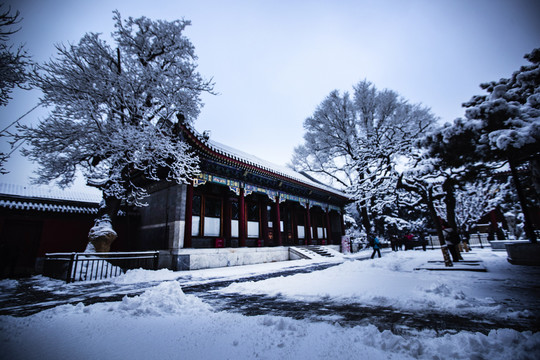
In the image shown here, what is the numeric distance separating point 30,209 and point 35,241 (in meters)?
1.59

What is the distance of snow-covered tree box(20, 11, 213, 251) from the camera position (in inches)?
306

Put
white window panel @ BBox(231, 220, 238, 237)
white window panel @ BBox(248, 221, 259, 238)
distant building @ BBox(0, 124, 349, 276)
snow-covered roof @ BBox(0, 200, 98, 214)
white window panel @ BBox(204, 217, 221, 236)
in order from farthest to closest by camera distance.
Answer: white window panel @ BBox(248, 221, 259, 238), white window panel @ BBox(231, 220, 238, 237), white window panel @ BBox(204, 217, 221, 236), snow-covered roof @ BBox(0, 200, 98, 214), distant building @ BBox(0, 124, 349, 276)

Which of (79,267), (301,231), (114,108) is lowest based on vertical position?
(79,267)

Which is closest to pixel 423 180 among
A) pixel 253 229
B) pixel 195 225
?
pixel 253 229

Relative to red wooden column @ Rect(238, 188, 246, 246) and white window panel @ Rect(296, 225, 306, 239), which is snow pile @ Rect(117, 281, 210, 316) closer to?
red wooden column @ Rect(238, 188, 246, 246)

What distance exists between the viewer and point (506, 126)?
17.6 feet

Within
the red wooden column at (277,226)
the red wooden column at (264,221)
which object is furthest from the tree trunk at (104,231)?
the red wooden column at (277,226)

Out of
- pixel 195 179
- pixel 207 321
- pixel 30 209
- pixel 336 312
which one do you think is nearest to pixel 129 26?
pixel 195 179

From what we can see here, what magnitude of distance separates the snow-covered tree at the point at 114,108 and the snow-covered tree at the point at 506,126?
8649 mm

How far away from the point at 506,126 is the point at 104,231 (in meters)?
12.0

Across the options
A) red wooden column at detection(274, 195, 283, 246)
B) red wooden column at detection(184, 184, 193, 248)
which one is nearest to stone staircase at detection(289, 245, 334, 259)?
red wooden column at detection(274, 195, 283, 246)

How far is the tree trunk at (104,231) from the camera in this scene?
7996 mm

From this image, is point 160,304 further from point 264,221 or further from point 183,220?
point 264,221

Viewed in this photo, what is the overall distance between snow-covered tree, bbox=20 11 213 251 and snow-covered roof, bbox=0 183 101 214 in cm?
234
